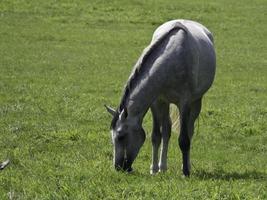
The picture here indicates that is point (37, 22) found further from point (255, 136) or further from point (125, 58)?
point (255, 136)

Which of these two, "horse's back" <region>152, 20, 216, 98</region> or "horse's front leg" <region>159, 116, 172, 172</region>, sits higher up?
"horse's back" <region>152, 20, 216, 98</region>

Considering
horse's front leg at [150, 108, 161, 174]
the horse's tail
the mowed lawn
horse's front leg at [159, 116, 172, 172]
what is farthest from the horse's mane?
the horse's tail

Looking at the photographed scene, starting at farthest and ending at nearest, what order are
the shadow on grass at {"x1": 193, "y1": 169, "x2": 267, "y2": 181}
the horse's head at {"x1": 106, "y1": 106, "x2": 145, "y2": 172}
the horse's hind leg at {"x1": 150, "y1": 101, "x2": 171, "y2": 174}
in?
the horse's hind leg at {"x1": 150, "y1": 101, "x2": 171, "y2": 174}
the horse's head at {"x1": 106, "y1": 106, "x2": 145, "y2": 172}
the shadow on grass at {"x1": 193, "y1": 169, "x2": 267, "y2": 181}

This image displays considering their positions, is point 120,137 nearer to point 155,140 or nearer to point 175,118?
point 155,140

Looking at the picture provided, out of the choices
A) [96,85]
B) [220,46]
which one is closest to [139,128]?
[96,85]

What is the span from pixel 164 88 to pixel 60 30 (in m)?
25.9

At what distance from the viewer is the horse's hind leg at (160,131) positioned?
10.5m

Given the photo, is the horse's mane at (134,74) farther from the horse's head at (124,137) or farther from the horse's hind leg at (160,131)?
the horse's hind leg at (160,131)

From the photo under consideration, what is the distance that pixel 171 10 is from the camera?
42.5 metres

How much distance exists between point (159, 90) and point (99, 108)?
686cm

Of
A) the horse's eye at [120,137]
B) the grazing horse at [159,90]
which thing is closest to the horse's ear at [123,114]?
the grazing horse at [159,90]

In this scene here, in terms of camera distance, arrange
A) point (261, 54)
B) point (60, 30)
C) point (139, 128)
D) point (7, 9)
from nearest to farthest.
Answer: point (139, 128), point (261, 54), point (60, 30), point (7, 9)

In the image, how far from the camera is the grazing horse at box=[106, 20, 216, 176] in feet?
30.9

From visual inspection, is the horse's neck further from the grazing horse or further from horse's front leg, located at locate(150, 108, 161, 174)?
horse's front leg, located at locate(150, 108, 161, 174)
